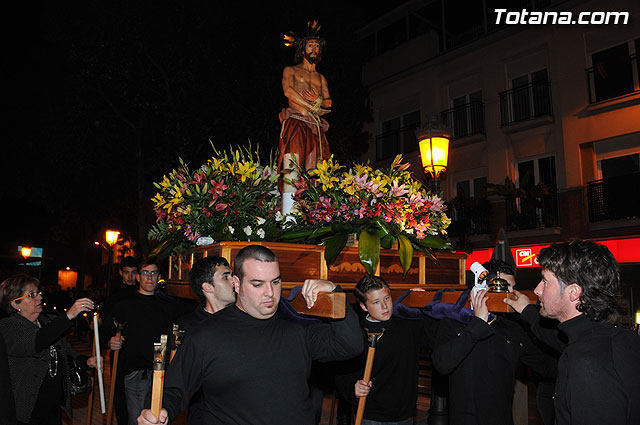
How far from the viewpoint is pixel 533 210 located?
53.2 feet

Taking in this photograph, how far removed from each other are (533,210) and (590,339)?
48.1 ft

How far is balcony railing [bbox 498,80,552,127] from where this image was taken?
16.4 m

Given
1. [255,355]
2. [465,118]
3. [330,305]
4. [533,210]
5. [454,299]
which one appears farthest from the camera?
[465,118]

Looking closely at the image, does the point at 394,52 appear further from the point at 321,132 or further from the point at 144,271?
the point at 144,271

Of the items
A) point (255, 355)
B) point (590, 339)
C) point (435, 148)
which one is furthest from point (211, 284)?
point (435, 148)

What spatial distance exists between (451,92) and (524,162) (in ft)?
12.8

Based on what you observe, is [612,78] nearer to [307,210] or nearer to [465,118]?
[465,118]

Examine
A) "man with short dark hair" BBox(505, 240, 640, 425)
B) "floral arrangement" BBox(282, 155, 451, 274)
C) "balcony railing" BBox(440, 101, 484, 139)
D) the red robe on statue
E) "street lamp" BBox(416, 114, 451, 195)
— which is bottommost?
"man with short dark hair" BBox(505, 240, 640, 425)

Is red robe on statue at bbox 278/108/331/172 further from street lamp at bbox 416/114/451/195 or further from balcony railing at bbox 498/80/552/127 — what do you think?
balcony railing at bbox 498/80/552/127

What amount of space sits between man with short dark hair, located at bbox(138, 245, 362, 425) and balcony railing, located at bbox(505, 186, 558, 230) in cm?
1395

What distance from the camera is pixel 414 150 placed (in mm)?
19828

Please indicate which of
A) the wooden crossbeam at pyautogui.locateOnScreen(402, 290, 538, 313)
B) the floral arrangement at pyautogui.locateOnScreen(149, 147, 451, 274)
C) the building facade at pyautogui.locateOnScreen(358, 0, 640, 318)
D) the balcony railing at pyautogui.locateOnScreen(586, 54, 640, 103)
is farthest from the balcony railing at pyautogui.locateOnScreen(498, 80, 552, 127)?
the wooden crossbeam at pyautogui.locateOnScreen(402, 290, 538, 313)

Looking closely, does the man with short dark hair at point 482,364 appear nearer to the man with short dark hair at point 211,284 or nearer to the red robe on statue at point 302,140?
the man with short dark hair at point 211,284

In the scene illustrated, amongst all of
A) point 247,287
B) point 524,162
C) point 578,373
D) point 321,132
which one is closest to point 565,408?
point 578,373
